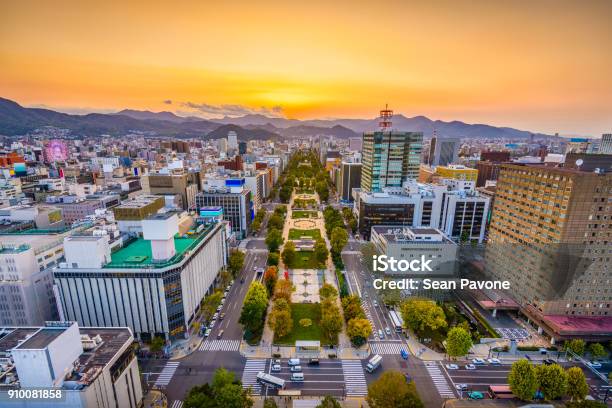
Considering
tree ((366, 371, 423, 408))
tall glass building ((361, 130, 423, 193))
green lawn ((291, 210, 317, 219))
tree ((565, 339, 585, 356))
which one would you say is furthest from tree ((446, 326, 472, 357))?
green lawn ((291, 210, 317, 219))

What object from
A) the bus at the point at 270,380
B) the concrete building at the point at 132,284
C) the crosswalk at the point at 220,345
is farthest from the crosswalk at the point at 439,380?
the concrete building at the point at 132,284

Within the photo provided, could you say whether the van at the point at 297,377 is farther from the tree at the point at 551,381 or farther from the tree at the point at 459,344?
the tree at the point at 551,381

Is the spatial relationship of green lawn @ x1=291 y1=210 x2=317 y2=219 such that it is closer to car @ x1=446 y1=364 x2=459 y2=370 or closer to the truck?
the truck

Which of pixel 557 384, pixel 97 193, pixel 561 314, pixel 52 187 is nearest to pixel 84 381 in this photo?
pixel 557 384

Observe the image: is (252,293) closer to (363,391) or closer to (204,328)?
(204,328)

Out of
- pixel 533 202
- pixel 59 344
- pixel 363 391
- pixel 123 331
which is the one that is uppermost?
pixel 533 202
